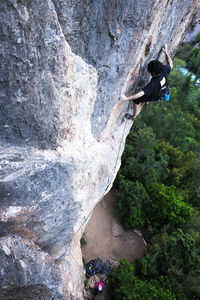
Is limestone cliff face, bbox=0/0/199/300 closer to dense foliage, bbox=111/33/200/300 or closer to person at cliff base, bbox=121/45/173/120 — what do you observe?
person at cliff base, bbox=121/45/173/120

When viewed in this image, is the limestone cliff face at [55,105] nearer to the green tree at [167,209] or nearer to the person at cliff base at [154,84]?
the person at cliff base at [154,84]

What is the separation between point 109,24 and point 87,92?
1.28 metres

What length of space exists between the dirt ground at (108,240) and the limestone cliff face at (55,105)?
15.9 ft

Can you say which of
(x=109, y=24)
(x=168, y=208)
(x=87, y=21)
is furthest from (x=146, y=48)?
(x=168, y=208)

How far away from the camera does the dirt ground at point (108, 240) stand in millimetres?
10156

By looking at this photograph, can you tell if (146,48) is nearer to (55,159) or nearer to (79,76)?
(79,76)

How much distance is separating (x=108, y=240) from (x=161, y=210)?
10.4ft

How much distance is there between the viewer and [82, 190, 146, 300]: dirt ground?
10.2 meters

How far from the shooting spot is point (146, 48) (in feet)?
16.1

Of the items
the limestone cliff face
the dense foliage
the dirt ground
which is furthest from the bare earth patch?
the limestone cliff face

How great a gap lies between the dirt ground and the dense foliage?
55cm

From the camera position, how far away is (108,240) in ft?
35.2

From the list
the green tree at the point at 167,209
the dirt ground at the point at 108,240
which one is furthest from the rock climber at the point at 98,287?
the green tree at the point at 167,209

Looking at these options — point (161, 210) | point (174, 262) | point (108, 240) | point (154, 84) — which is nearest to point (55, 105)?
point (154, 84)
